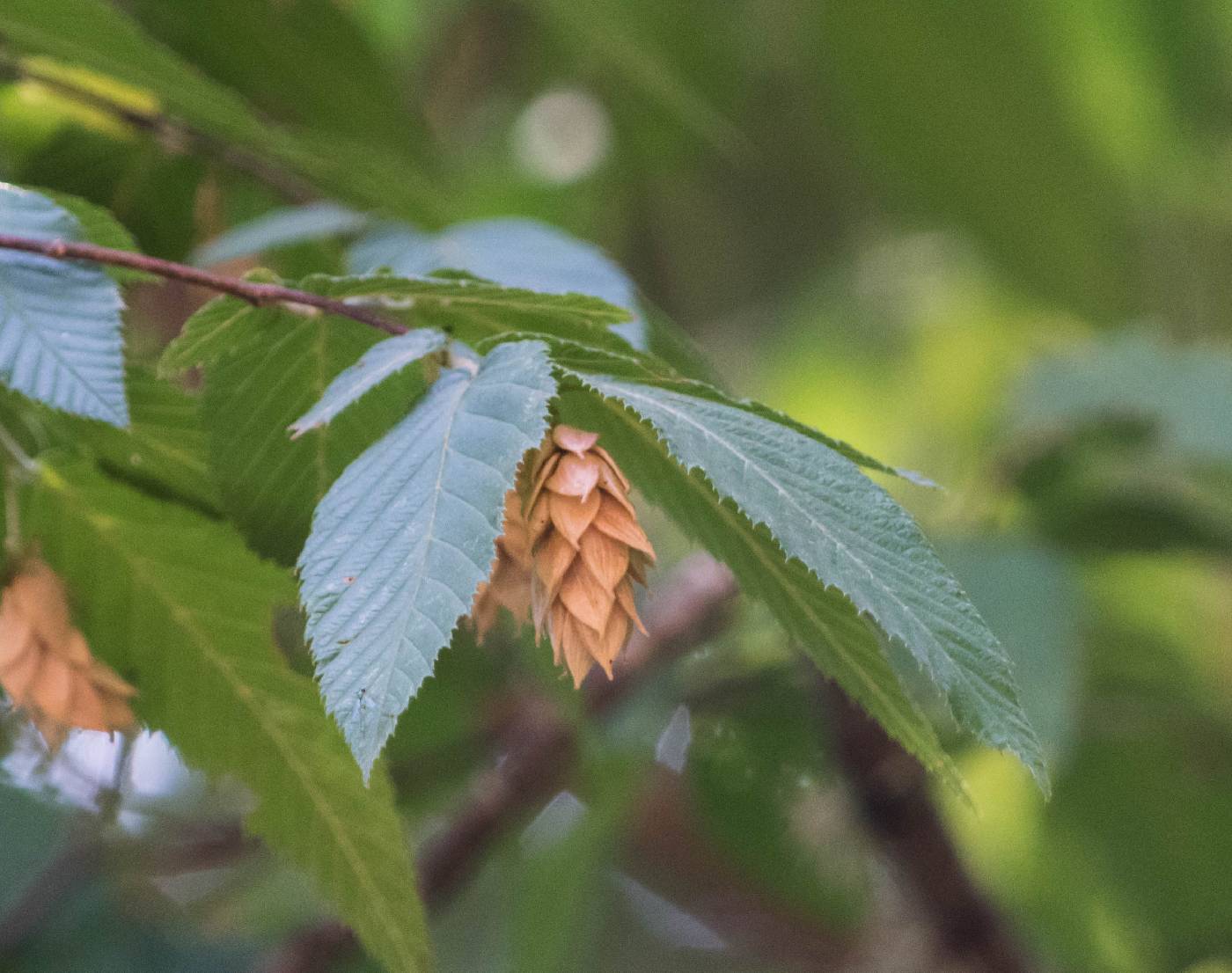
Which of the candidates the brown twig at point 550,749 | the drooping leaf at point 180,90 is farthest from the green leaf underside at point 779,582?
the brown twig at point 550,749

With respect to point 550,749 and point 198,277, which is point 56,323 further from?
point 550,749

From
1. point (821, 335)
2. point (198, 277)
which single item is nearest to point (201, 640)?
point (198, 277)

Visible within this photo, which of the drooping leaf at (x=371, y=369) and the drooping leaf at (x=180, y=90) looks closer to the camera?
the drooping leaf at (x=371, y=369)

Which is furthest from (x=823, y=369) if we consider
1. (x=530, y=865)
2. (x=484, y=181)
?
(x=530, y=865)

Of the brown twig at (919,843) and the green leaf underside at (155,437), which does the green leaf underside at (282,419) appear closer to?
the green leaf underside at (155,437)

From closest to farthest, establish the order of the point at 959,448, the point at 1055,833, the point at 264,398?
1. the point at 264,398
2. the point at 1055,833
3. the point at 959,448

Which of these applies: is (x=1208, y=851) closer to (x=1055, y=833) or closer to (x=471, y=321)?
(x=1055, y=833)
